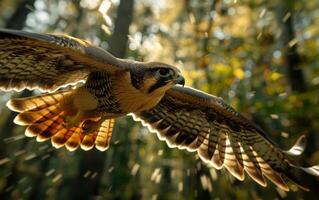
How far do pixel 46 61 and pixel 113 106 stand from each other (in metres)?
0.84

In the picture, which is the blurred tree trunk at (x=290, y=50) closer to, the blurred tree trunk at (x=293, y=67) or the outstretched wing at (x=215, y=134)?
the blurred tree trunk at (x=293, y=67)

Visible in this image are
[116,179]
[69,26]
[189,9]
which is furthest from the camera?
[69,26]

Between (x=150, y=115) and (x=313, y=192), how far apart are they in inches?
95.1

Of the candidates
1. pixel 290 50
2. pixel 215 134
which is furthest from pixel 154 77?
pixel 290 50

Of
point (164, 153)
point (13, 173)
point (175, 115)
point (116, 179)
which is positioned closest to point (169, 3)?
point (116, 179)

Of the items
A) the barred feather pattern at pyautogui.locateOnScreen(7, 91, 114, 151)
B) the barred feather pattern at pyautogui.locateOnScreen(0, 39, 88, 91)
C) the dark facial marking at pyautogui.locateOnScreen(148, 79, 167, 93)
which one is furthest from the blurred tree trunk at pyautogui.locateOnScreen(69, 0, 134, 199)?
the dark facial marking at pyautogui.locateOnScreen(148, 79, 167, 93)

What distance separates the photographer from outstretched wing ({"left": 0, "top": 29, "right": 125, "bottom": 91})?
3.79 metres

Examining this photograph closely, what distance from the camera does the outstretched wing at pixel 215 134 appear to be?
5.41m

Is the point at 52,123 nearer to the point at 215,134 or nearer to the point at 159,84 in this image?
the point at 159,84

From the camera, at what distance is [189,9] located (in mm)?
11586

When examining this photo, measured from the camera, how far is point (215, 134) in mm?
5969

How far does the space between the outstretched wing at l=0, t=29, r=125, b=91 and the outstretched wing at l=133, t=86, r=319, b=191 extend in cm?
133

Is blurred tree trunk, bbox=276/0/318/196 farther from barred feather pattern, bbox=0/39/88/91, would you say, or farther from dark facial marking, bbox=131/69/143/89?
barred feather pattern, bbox=0/39/88/91

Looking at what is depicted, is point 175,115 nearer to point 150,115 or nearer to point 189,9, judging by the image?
point 150,115
